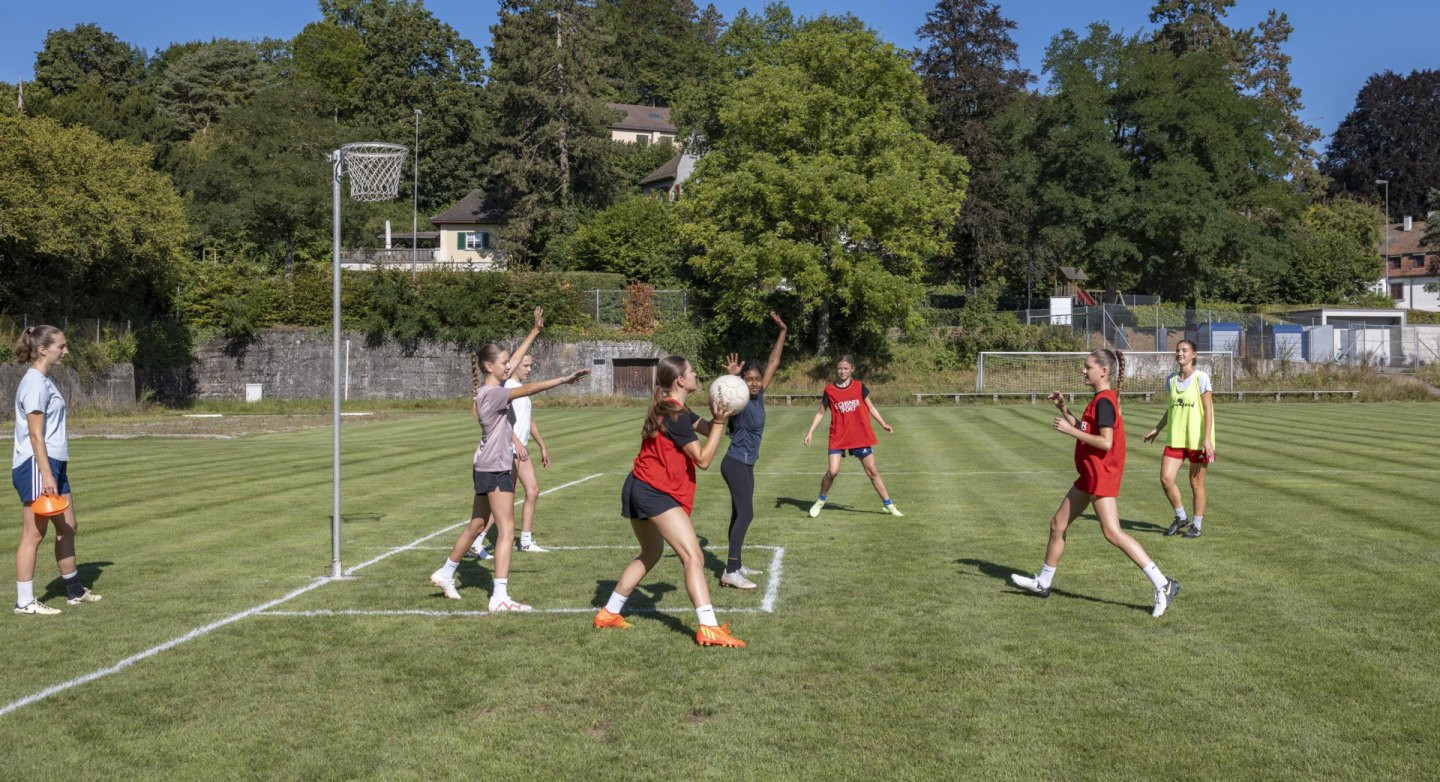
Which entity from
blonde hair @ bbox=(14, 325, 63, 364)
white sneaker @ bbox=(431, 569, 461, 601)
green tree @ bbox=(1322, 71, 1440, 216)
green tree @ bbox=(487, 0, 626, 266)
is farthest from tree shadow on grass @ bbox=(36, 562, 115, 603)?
green tree @ bbox=(1322, 71, 1440, 216)

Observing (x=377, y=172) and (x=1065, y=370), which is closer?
(x=377, y=172)

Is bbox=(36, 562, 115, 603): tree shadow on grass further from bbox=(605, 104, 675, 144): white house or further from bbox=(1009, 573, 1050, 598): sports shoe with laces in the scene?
bbox=(605, 104, 675, 144): white house

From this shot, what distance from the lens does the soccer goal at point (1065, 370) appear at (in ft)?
153

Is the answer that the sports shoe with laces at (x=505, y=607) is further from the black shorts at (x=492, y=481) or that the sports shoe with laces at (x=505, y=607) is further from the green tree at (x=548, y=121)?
the green tree at (x=548, y=121)

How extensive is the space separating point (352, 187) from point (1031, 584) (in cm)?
1252

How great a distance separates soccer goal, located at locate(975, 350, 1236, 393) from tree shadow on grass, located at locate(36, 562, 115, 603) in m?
39.1

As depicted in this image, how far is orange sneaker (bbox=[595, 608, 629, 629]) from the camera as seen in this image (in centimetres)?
799

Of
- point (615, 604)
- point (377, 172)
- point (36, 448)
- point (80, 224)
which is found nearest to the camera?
point (615, 604)

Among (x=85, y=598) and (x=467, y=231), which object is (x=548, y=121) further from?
(x=85, y=598)

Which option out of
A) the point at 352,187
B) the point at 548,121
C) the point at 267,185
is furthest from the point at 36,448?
the point at 548,121

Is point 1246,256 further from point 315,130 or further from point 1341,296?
point 315,130

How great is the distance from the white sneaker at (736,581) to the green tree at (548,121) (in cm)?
5703

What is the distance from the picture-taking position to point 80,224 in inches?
1543

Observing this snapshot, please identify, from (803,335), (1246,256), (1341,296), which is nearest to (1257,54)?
(1341,296)
